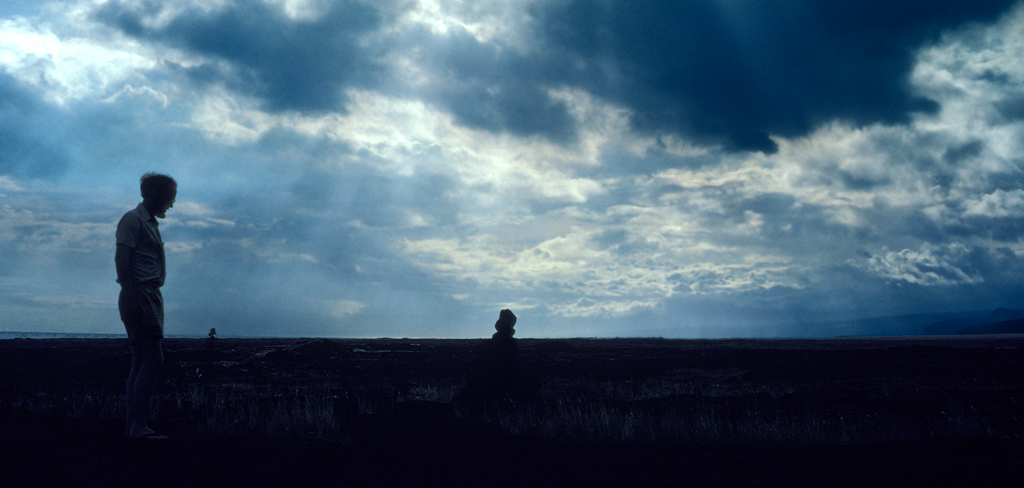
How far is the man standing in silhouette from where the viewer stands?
538 cm

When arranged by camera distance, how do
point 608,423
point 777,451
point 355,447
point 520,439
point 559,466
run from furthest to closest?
point 608,423, point 520,439, point 777,451, point 355,447, point 559,466

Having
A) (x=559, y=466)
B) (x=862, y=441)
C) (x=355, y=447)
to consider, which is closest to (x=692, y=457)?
(x=559, y=466)

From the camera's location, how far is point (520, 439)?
7578 mm

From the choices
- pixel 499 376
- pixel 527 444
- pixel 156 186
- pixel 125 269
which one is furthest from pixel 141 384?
pixel 499 376

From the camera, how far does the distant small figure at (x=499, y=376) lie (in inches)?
455

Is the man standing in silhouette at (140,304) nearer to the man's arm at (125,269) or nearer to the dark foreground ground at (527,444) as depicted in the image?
the man's arm at (125,269)

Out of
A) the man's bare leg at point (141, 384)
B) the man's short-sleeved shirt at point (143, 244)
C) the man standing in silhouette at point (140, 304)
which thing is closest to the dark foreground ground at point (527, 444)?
the man's bare leg at point (141, 384)

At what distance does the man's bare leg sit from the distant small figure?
6684 millimetres

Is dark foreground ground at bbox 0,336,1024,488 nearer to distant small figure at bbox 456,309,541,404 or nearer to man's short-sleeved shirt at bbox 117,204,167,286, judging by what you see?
distant small figure at bbox 456,309,541,404

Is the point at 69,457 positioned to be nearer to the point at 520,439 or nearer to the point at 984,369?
the point at 520,439

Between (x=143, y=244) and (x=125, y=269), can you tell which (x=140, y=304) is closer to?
(x=125, y=269)

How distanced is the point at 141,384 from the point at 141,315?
691mm

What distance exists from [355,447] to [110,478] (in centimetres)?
255

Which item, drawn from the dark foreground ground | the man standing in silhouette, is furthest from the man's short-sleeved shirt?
the dark foreground ground
